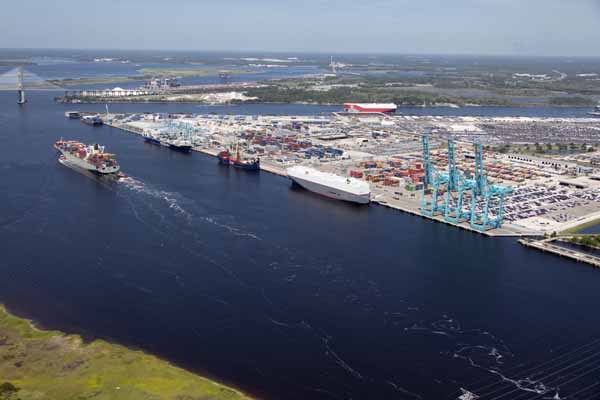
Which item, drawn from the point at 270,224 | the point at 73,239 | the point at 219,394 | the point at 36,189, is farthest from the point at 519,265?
the point at 36,189

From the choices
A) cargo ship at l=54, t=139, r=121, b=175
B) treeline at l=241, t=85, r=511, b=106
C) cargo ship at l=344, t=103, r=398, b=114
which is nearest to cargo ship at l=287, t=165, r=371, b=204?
cargo ship at l=54, t=139, r=121, b=175

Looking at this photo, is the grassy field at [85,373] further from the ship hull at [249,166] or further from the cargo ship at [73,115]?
the cargo ship at [73,115]

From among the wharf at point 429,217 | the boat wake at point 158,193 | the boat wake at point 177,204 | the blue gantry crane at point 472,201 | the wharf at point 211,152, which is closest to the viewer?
the wharf at point 429,217

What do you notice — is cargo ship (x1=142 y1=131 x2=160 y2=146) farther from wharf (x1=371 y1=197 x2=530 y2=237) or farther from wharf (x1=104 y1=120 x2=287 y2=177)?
wharf (x1=371 y1=197 x2=530 y2=237)

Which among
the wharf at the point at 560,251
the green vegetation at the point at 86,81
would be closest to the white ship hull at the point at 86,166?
the wharf at the point at 560,251

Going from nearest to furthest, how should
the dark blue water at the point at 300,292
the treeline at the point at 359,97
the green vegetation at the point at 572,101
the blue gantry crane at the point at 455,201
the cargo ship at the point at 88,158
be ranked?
the dark blue water at the point at 300,292
the blue gantry crane at the point at 455,201
the cargo ship at the point at 88,158
the green vegetation at the point at 572,101
the treeline at the point at 359,97

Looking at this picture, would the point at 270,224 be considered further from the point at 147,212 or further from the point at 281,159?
the point at 281,159
